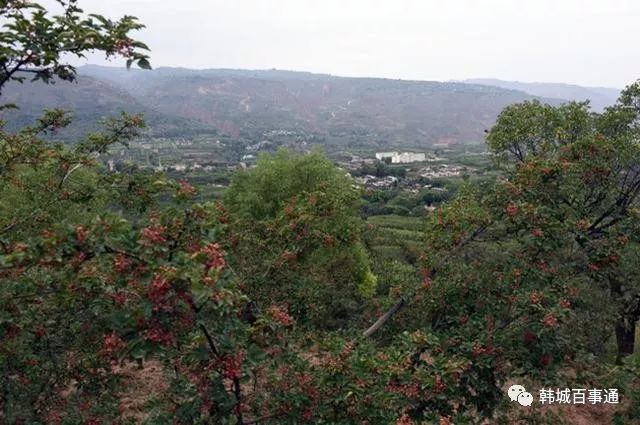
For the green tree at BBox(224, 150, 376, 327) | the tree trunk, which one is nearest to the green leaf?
the green tree at BBox(224, 150, 376, 327)

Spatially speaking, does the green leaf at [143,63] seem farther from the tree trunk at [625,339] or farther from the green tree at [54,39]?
the tree trunk at [625,339]

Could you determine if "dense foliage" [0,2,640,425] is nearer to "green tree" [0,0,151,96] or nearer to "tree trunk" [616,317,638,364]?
"green tree" [0,0,151,96]

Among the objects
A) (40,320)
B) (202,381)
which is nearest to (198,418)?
(202,381)

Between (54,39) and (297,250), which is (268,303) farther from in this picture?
(54,39)

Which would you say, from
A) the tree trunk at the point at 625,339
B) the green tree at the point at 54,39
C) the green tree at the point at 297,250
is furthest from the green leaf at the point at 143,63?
the tree trunk at the point at 625,339

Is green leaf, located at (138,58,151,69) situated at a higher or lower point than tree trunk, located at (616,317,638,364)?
higher

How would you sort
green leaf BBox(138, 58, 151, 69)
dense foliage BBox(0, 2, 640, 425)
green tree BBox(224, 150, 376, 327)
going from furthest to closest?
green tree BBox(224, 150, 376, 327) < green leaf BBox(138, 58, 151, 69) < dense foliage BBox(0, 2, 640, 425)

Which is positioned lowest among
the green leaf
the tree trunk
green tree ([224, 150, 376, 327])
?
the tree trunk

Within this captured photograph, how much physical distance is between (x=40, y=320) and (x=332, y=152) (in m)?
128

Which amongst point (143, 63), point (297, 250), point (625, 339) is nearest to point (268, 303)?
point (297, 250)

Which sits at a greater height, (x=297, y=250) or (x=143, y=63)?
(x=143, y=63)

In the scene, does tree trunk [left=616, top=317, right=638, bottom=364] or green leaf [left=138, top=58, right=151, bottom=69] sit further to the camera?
tree trunk [left=616, top=317, right=638, bottom=364]

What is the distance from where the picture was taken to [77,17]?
14.0ft

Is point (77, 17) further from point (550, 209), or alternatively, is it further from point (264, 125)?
point (264, 125)
